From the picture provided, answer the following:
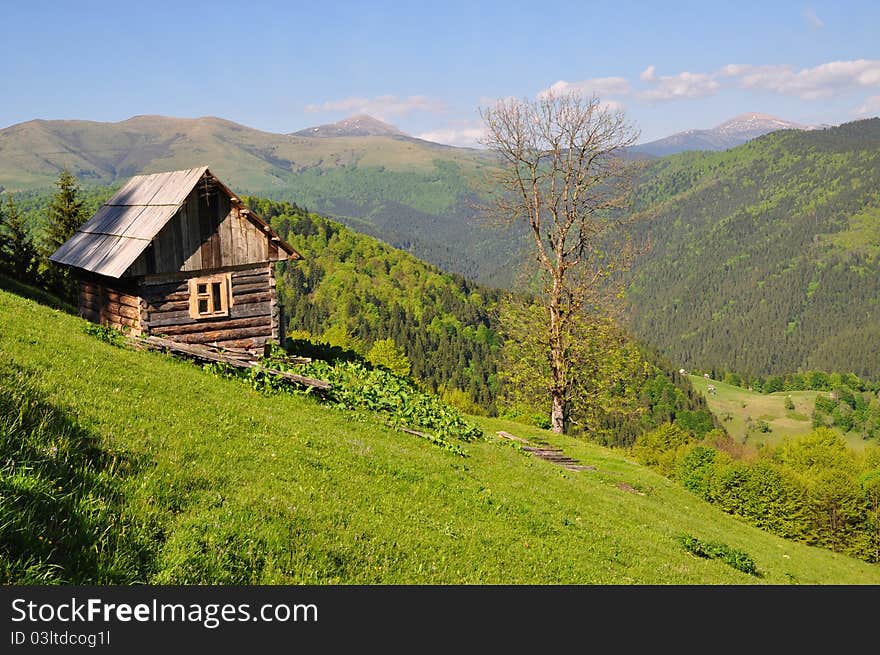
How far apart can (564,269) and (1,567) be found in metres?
35.5

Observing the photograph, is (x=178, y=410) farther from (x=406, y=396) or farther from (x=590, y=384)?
(x=590, y=384)

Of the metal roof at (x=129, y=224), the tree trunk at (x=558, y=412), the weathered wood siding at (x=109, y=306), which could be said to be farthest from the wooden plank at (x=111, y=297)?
the tree trunk at (x=558, y=412)

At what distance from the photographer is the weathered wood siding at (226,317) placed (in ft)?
89.7

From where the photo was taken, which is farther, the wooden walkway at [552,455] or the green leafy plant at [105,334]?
the wooden walkway at [552,455]

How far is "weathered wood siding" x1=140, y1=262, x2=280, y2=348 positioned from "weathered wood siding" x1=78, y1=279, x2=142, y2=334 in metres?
0.82

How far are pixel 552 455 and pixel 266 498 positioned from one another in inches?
905

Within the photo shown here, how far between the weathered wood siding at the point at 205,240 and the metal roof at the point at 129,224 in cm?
41

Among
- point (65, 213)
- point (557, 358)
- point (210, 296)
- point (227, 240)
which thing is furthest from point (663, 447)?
point (210, 296)

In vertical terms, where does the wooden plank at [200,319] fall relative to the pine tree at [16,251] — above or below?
below

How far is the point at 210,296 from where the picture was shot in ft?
93.5

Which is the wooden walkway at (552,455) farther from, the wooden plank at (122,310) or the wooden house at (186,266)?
the wooden plank at (122,310)

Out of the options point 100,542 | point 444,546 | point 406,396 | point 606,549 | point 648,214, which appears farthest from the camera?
point 648,214
